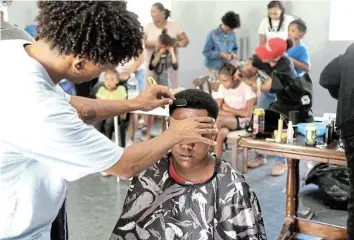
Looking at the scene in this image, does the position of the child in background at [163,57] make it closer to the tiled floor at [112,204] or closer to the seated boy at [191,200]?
the tiled floor at [112,204]

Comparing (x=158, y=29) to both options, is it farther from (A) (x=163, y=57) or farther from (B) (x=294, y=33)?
(B) (x=294, y=33)

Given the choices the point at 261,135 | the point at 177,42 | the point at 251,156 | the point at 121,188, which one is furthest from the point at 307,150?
the point at 177,42

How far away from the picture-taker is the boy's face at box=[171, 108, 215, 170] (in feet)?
5.59

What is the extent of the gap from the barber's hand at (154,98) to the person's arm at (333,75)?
861 millimetres

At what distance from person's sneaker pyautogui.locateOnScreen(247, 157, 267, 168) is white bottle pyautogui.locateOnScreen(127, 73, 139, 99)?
130 centimetres

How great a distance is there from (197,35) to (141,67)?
1.61 meters

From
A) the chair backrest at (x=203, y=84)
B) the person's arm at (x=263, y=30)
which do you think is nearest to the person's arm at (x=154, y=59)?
the chair backrest at (x=203, y=84)

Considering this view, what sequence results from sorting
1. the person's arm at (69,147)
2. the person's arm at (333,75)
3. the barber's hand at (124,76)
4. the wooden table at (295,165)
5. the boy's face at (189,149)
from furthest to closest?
the barber's hand at (124,76)
the wooden table at (295,165)
the person's arm at (333,75)
the boy's face at (189,149)
the person's arm at (69,147)

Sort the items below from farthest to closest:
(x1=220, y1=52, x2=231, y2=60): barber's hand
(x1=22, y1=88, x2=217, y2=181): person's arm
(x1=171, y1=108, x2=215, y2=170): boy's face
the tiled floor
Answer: (x1=220, y1=52, x2=231, y2=60): barber's hand, the tiled floor, (x1=171, y1=108, x2=215, y2=170): boy's face, (x1=22, y1=88, x2=217, y2=181): person's arm

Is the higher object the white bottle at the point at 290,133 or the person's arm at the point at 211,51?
the person's arm at the point at 211,51

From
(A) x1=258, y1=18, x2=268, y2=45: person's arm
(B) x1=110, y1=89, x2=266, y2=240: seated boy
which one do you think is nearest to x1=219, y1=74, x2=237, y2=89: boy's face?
(A) x1=258, y1=18, x2=268, y2=45: person's arm

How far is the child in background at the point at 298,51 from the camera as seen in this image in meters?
3.96

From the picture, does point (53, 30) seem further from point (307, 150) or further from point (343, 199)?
point (343, 199)

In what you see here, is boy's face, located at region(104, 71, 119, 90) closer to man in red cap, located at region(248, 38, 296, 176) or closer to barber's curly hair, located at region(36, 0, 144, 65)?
man in red cap, located at region(248, 38, 296, 176)
